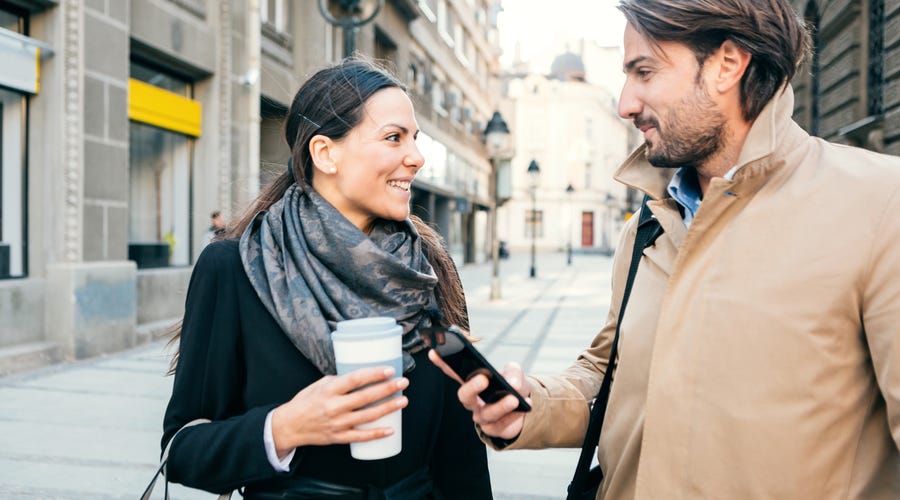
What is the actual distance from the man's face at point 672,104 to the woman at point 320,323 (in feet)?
2.15

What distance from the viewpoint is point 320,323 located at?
173cm

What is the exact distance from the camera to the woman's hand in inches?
54.9

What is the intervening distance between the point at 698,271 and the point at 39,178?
7987 millimetres

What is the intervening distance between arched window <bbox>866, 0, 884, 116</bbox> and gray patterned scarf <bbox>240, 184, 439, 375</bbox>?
30.5 ft

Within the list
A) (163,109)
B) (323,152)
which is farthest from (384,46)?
(323,152)

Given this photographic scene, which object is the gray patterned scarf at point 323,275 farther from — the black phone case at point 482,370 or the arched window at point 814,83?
the arched window at point 814,83

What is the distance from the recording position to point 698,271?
5.02 ft

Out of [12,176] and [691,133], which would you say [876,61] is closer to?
[691,133]

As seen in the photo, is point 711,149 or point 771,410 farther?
point 711,149

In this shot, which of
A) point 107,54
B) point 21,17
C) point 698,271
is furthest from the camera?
point 107,54

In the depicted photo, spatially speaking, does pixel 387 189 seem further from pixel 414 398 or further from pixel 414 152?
pixel 414 398

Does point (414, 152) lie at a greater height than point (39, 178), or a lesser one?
lesser

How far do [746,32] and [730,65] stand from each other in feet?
0.25

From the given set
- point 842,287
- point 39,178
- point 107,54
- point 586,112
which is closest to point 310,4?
point 107,54
